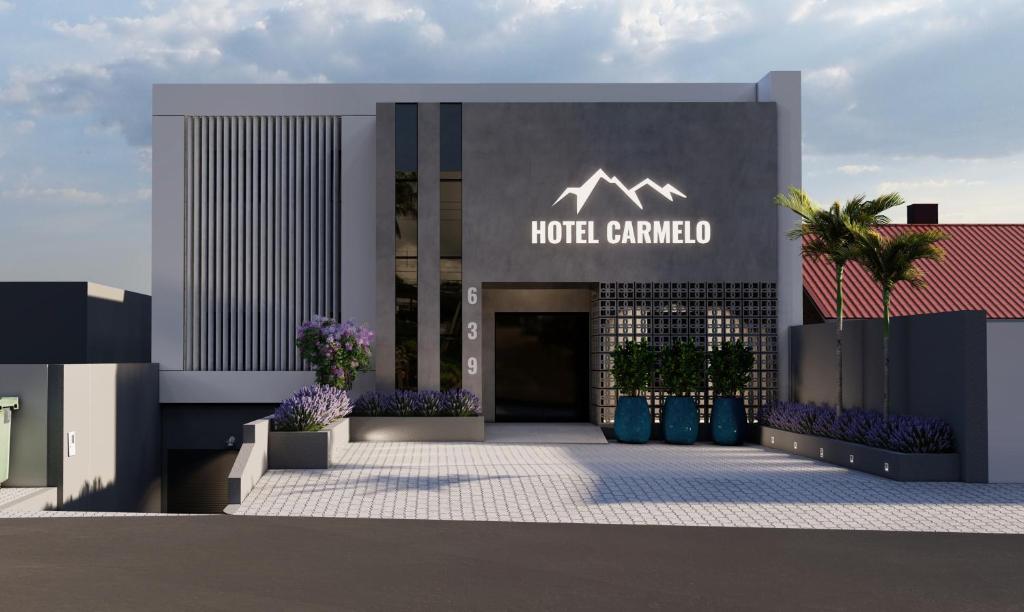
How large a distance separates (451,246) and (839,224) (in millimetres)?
7458

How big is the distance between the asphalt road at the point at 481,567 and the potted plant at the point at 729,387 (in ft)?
30.6

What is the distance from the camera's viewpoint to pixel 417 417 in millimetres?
18469

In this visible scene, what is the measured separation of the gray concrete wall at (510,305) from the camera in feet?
73.3

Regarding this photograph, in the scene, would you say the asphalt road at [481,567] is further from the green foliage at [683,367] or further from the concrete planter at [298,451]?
the green foliage at [683,367]

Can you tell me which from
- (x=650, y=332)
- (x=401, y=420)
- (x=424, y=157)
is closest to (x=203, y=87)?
(x=424, y=157)

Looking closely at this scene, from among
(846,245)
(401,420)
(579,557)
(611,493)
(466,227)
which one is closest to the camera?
(579,557)

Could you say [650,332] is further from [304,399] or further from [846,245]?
[304,399]

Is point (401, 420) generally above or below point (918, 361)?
below

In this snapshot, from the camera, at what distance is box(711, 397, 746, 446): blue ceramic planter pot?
18453 mm

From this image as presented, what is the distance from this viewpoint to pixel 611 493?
1168 cm

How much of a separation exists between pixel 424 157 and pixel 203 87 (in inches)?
201

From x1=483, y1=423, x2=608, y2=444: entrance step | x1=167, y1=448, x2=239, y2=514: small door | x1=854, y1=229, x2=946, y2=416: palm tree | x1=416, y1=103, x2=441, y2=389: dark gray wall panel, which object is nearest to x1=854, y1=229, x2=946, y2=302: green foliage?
x1=854, y1=229, x2=946, y2=416: palm tree

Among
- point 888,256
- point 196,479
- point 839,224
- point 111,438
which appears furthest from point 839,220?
point 196,479

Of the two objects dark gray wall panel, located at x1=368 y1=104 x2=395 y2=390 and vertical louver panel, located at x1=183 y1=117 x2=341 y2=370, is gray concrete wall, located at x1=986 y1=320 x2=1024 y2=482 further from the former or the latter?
vertical louver panel, located at x1=183 y1=117 x2=341 y2=370
